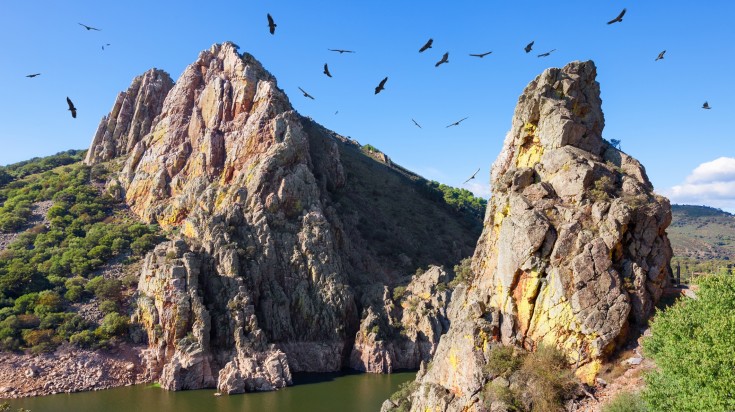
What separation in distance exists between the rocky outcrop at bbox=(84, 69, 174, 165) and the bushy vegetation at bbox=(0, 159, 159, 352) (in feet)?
20.0

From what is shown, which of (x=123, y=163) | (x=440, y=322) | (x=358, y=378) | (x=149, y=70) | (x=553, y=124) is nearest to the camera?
(x=553, y=124)

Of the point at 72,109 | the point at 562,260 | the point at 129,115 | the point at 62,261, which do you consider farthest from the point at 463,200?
the point at 72,109

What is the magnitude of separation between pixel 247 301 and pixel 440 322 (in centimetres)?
2389

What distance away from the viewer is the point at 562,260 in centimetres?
2733

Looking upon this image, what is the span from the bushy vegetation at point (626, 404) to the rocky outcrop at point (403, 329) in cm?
4119

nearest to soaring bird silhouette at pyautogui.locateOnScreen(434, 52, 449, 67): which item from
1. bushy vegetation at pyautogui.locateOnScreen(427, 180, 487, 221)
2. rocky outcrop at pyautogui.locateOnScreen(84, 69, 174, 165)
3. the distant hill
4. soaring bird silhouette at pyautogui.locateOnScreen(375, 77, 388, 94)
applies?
soaring bird silhouette at pyautogui.locateOnScreen(375, 77, 388, 94)

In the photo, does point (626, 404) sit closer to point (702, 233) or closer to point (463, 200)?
point (463, 200)

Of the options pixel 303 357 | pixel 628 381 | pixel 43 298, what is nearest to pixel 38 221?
pixel 43 298

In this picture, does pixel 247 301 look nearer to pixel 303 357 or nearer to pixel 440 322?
pixel 303 357

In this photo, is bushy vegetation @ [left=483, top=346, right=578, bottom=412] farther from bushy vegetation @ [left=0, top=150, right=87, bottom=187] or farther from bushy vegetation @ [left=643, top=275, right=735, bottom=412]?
bushy vegetation @ [left=0, top=150, right=87, bottom=187]

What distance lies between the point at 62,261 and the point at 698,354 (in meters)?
70.5

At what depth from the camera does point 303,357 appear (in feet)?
207

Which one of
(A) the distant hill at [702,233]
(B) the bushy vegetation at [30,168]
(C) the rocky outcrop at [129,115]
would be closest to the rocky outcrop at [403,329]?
(C) the rocky outcrop at [129,115]

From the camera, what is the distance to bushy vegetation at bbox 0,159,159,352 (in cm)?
5597
